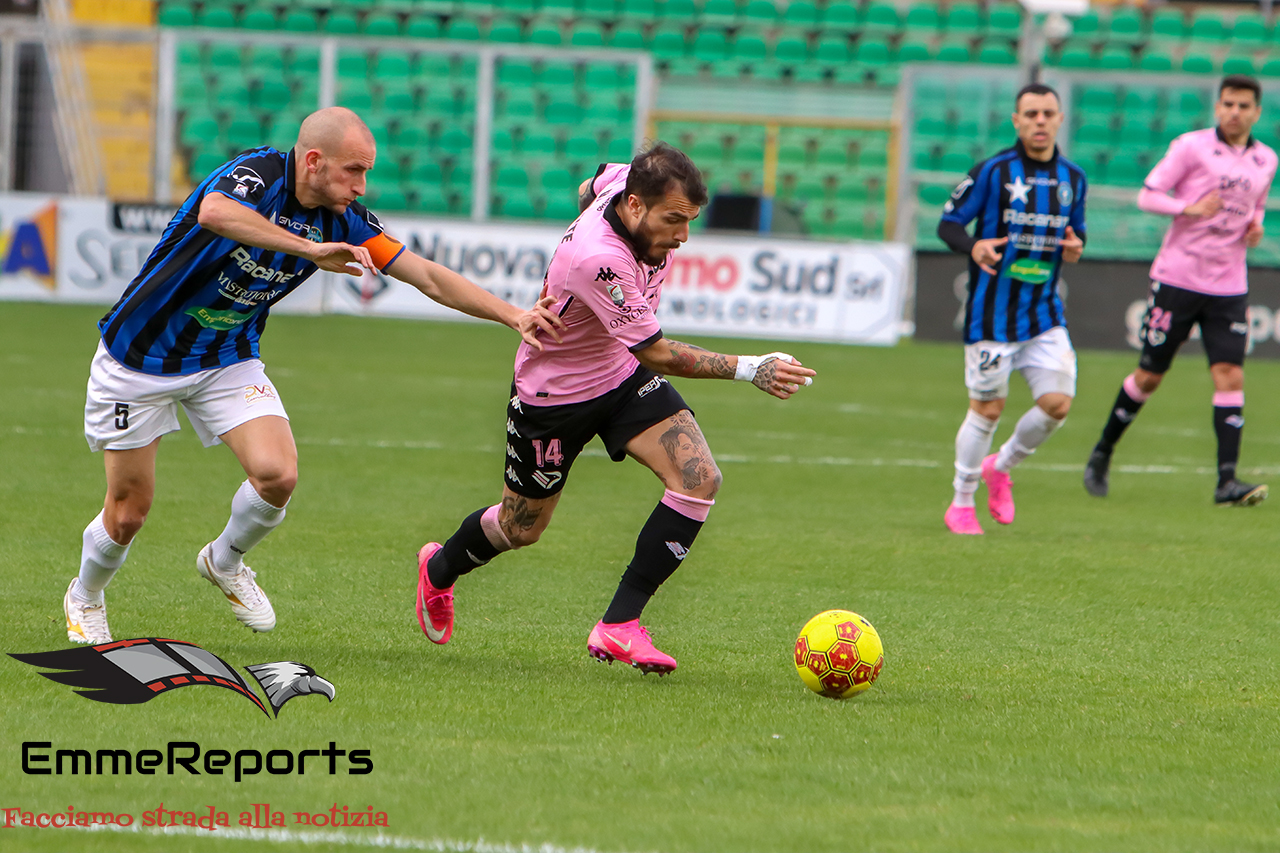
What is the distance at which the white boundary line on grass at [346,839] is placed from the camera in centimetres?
Answer: 332

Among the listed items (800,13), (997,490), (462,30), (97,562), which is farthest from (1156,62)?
(97,562)

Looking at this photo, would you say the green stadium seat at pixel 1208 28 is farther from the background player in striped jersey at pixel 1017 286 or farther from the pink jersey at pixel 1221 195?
the background player in striped jersey at pixel 1017 286

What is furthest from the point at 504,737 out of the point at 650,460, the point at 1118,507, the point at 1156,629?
the point at 1118,507

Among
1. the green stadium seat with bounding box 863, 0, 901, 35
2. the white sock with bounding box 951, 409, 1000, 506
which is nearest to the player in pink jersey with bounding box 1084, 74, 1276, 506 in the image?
the white sock with bounding box 951, 409, 1000, 506

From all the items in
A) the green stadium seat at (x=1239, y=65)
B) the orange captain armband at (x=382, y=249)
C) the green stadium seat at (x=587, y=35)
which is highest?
the green stadium seat at (x=1239, y=65)

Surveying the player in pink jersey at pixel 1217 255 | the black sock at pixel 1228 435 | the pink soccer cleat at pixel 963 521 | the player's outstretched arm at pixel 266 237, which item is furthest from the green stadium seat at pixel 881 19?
the player's outstretched arm at pixel 266 237

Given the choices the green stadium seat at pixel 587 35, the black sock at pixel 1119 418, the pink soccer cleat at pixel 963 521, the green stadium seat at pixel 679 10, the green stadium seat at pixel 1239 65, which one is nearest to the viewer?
the pink soccer cleat at pixel 963 521

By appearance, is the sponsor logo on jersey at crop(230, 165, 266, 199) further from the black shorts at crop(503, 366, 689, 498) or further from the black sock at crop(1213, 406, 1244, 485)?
the black sock at crop(1213, 406, 1244, 485)

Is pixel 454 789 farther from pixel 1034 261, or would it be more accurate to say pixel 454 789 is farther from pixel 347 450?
pixel 347 450

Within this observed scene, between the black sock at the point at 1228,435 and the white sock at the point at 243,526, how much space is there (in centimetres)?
615

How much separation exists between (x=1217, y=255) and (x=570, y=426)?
571cm

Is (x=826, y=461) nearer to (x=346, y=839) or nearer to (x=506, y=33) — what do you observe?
(x=346, y=839)

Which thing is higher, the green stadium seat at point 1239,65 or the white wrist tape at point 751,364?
the green stadium seat at point 1239,65

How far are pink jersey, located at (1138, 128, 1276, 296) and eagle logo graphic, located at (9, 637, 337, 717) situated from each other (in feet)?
21.4
